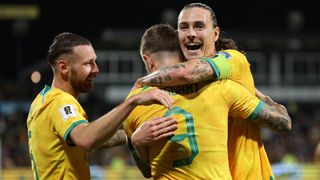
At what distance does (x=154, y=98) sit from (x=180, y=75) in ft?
1.14

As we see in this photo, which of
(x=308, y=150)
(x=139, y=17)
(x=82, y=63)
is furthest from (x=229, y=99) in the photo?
(x=139, y=17)

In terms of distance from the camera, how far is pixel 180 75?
14.7 ft

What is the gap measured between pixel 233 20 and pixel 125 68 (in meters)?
7.36

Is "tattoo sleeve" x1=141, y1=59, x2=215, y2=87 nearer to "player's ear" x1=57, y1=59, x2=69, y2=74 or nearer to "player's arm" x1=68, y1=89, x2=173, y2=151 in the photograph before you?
"player's arm" x1=68, y1=89, x2=173, y2=151

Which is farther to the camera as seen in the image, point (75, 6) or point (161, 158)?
point (75, 6)

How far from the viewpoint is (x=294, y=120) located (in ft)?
86.8

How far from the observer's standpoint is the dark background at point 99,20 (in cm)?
3534

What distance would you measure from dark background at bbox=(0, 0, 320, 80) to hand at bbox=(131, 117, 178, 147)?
3009 cm

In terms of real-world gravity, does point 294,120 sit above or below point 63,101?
below

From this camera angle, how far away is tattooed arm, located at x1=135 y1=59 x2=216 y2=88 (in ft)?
14.7

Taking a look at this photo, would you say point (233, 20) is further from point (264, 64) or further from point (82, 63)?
point (82, 63)

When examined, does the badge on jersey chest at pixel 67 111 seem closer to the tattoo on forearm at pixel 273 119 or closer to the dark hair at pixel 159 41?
the dark hair at pixel 159 41

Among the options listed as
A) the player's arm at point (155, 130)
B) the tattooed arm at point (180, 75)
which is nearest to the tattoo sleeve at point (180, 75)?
the tattooed arm at point (180, 75)

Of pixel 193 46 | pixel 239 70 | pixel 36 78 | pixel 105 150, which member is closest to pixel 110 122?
pixel 193 46
